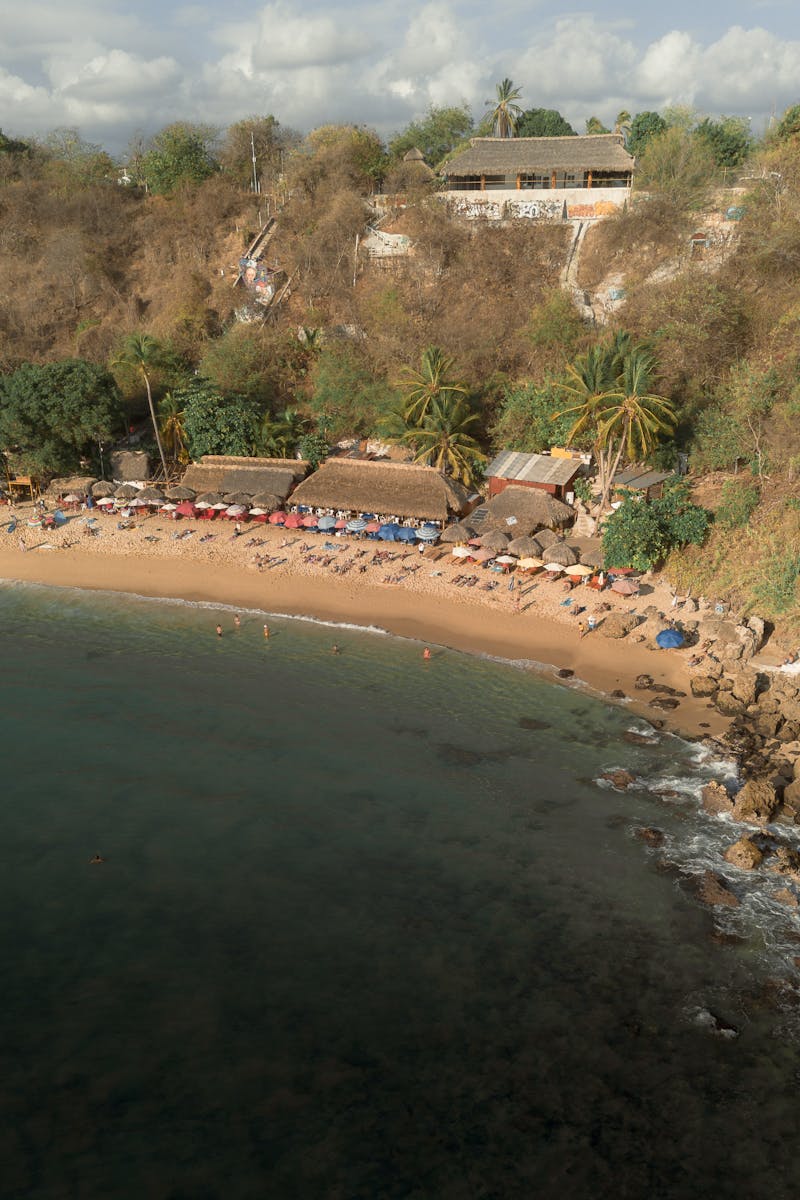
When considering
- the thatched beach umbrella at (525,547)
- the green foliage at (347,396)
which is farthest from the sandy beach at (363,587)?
the green foliage at (347,396)

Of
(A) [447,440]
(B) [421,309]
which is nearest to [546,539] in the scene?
(A) [447,440]

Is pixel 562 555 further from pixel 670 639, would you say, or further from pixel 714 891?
pixel 714 891

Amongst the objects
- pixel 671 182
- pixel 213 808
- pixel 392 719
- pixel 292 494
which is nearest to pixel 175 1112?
pixel 213 808

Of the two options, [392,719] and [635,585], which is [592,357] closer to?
[635,585]

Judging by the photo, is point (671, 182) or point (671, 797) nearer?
point (671, 797)

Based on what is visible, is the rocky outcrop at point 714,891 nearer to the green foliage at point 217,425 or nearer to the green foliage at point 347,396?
the green foliage at point 347,396

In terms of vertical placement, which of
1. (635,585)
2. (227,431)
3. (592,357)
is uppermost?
(592,357)
